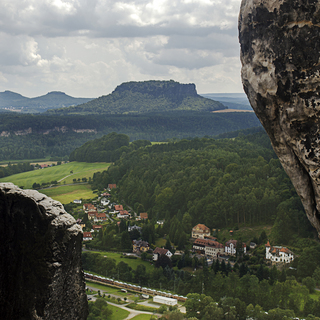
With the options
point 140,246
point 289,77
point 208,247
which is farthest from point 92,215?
point 289,77

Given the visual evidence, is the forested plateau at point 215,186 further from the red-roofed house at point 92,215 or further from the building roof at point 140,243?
the red-roofed house at point 92,215

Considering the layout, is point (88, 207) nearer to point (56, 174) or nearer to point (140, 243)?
point (140, 243)

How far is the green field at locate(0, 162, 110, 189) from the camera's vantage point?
10081 centimetres

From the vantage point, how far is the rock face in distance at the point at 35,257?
7891mm

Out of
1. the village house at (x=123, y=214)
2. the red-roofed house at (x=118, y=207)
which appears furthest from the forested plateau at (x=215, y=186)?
the village house at (x=123, y=214)

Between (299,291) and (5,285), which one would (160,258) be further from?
(5,285)

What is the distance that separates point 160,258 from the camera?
177 feet

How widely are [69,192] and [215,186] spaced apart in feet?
113

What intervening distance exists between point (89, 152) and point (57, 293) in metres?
141

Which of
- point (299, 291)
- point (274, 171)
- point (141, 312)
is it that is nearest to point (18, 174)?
point (274, 171)

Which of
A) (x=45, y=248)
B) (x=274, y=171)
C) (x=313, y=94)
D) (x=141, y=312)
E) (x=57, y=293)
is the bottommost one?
(x=141, y=312)

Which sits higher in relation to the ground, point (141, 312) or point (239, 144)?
point (239, 144)

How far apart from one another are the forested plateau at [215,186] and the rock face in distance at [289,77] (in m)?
56.2

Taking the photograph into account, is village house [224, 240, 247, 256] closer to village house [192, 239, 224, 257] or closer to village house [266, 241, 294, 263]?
village house [192, 239, 224, 257]
